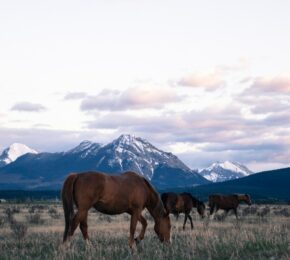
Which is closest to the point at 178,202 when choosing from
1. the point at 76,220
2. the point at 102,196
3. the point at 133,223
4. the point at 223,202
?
the point at 223,202

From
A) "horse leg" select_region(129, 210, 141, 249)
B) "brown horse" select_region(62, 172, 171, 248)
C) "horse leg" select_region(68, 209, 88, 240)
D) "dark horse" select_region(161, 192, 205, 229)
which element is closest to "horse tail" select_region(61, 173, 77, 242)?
"brown horse" select_region(62, 172, 171, 248)

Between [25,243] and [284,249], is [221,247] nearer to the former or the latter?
[284,249]

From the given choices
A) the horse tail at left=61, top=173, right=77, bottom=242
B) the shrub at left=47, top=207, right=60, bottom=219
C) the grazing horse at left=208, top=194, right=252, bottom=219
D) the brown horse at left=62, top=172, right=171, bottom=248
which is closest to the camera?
→ the brown horse at left=62, top=172, right=171, bottom=248

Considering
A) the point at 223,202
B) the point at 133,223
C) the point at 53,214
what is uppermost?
the point at 223,202

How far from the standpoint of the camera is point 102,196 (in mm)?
13523

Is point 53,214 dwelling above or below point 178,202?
below

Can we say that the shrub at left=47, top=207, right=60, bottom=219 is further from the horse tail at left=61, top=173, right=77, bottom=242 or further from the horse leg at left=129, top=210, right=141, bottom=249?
the horse tail at left=61, top=173, right=77, bottom=242

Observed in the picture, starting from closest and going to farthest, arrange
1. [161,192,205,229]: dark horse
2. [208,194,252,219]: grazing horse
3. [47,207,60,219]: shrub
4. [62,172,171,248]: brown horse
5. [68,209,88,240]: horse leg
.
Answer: [68,209,88,240]: horse leg → [62,172,171,248]: brown horse → [161,192,205,229]: dark horse → [208,194,252,219]: grazing horse → [47,207,60,219]: shrub

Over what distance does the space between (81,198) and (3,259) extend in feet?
8.05

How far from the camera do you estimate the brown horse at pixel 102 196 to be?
13250mm

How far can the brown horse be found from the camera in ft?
43.5

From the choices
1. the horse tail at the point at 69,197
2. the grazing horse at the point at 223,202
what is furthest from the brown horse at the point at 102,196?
the grazing horse at the point at 223,202

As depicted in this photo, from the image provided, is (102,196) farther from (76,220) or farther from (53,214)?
(53,214)

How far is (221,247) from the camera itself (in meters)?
11.9
